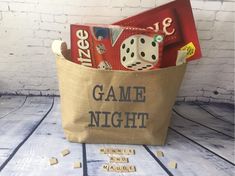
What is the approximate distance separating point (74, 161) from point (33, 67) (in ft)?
2.36

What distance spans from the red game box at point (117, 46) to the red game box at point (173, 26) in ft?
0.48

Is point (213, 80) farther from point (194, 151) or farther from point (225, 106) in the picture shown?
point (194, 151)

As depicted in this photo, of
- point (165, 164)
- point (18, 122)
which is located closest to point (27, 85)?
point (18, 122)

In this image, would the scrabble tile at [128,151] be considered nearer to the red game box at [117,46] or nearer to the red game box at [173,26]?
the red game box at [117,46]

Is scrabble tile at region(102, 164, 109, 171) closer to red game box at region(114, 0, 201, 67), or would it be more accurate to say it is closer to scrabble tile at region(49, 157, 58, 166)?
scrabble tile at region(49, 157, 58, 166)

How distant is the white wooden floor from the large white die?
273 mm

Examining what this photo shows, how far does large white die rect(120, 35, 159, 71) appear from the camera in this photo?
896 millimetres

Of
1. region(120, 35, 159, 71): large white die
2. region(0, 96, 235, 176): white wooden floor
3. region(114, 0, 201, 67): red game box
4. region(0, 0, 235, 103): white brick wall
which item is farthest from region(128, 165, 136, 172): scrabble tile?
region(0, 0, 235, 103): white brick wall

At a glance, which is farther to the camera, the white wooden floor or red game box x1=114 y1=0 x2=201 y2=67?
red game box x1=114 y1=0 x2=201 y2=67

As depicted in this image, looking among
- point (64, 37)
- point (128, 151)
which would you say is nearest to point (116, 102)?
point (128, 151)

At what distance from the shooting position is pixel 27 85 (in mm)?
1418

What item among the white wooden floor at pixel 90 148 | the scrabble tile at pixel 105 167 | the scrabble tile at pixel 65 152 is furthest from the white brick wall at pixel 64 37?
the scrabble tile at pixel 105 167

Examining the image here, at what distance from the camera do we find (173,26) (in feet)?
3.44

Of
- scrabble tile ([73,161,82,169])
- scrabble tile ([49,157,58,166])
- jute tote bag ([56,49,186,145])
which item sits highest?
jute tote bag ([56,49,186,145])
